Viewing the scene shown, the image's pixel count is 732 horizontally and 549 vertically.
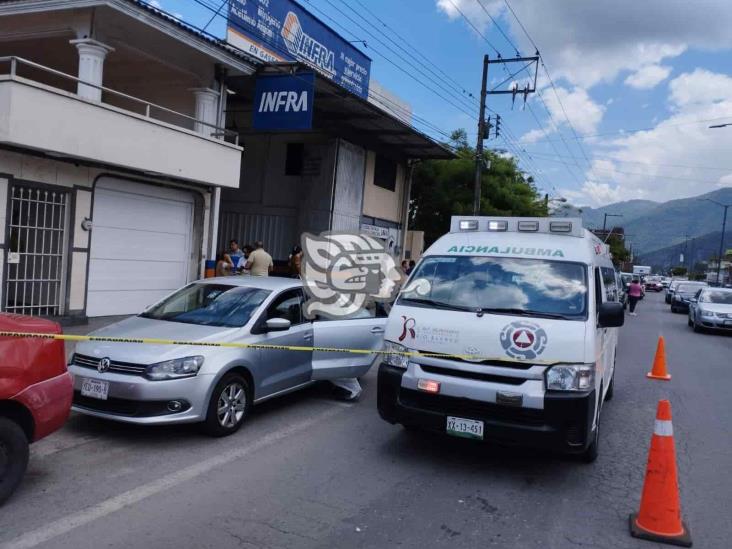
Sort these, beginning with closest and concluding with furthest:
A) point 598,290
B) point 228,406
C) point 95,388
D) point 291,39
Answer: point 95,388, point 598,290, point 228,406, point 291,39

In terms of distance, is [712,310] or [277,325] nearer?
[277,325]

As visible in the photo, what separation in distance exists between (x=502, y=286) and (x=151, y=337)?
333 centimetres

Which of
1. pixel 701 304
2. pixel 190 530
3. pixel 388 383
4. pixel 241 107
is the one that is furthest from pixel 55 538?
pixel 701 304

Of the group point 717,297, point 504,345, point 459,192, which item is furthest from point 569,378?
point 459,192

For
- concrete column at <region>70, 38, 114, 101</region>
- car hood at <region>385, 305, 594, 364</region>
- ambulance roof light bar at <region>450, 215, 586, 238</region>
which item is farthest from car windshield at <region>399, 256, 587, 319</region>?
concrete column at <region>70, 38, 114, 101</region>

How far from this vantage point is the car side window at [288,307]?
6.64 meters

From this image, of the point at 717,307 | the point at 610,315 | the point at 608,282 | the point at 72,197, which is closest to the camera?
the point at 610,315

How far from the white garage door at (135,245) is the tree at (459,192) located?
17.3 m

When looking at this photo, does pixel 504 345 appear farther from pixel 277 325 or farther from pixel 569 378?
pixel 277 325

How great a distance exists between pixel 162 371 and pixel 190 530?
1.79 metres

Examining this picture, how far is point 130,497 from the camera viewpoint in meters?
4.27

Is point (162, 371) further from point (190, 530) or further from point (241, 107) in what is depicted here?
point (241, 107)

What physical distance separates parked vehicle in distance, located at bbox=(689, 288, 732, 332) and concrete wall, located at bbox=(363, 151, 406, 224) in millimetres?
10849

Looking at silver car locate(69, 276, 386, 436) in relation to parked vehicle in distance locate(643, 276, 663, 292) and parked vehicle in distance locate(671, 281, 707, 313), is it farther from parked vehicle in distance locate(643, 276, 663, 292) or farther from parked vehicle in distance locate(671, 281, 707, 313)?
parked vehicle in distance locate(643, 276, 663, 292)
